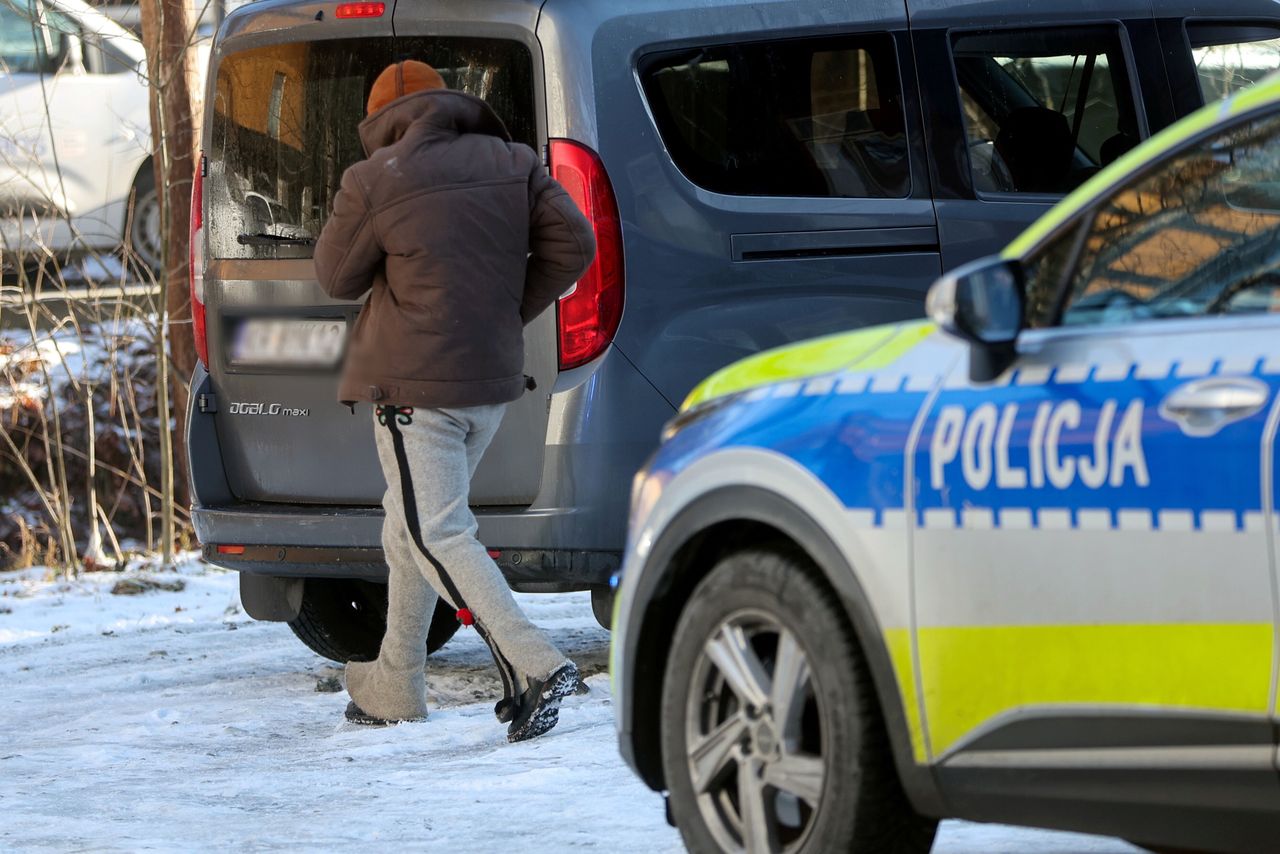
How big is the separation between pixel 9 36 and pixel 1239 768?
38.1 ft

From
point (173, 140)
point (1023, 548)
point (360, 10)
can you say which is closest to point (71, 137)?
point (173, 140)

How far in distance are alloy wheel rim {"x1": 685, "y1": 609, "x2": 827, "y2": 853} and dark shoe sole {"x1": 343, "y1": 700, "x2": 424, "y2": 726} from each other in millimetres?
2331

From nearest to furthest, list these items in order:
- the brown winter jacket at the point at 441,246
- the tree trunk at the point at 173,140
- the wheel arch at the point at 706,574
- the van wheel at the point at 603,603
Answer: the wheel arch at the point at 706,574 < the brown winter jacket at the point at 441,246 < the van wheel at the point at 603,603 < the tree trunk at the point at 173,140

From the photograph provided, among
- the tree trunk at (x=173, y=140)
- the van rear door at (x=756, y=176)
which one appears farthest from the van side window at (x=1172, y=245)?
the tree trunk at (x=173, y=140)

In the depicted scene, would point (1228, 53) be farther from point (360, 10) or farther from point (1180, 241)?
point (1180, 241)

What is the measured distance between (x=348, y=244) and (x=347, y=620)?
1943 millimetres

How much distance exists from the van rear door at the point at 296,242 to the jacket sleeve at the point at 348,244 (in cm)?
55

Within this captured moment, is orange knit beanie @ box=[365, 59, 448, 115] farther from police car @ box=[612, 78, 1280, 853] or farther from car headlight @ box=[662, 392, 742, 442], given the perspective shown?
police car @ box=[612, 78, 1280, 853]

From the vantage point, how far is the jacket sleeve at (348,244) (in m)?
5.61

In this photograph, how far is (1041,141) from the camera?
6.36 metres

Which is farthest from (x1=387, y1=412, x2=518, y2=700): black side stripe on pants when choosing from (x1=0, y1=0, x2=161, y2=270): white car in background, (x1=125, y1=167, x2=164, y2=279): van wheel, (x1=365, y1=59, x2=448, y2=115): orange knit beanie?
(x1=125, y1=167, x2=164, y2=279): van wheel

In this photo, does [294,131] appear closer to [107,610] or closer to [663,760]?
[663,760]

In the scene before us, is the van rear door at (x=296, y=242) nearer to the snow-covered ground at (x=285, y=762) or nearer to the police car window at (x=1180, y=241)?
the snow-covered ground at (x=285, y=762)

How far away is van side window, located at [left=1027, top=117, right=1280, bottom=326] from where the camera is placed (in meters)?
3.45
